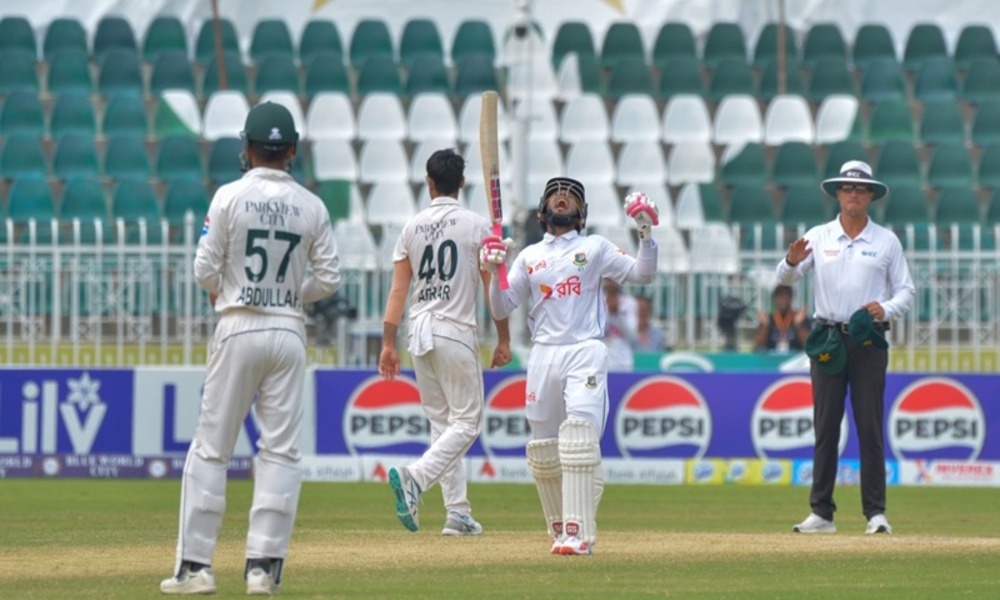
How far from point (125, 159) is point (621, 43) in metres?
8.32

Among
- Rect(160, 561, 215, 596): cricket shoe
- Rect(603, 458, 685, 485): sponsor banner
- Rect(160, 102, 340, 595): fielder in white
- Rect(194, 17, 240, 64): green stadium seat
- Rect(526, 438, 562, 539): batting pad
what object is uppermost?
Rect(194, 17, 240, 64): green stadium seat

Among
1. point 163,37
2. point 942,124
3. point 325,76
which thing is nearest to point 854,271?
point 942,124

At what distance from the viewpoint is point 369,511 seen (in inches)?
555

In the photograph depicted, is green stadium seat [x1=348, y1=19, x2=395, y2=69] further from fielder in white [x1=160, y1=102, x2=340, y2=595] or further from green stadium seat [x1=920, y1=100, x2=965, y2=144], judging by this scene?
fielder in white [x1=160, y1=102, x2=340, y2=595]

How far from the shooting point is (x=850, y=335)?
12211 mm

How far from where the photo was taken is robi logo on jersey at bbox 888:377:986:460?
19.0 m

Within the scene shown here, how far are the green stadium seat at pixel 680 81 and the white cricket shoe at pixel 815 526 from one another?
61.7 ft

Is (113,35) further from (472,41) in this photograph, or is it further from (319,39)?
(472,41)

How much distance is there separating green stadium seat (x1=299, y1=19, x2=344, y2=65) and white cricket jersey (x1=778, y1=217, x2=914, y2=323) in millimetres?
20082

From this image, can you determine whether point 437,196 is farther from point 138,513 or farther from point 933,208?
point 933,208

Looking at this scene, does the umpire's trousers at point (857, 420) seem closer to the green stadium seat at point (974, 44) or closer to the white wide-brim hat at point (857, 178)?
the white wide-brim hat at point (857, 178)

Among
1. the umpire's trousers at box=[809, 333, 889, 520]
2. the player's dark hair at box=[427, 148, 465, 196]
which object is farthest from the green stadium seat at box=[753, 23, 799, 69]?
the player's dark hair at box=[427, 148, 465, 196]

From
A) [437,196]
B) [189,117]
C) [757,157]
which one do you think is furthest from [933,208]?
[437,196]

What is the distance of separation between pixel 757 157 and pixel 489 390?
36.4 ft
